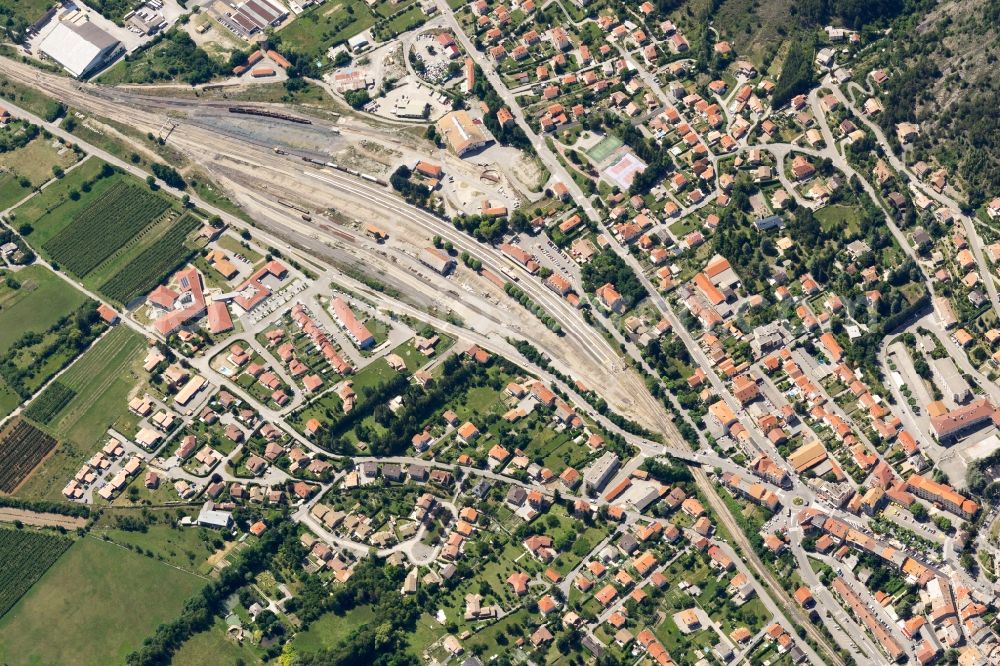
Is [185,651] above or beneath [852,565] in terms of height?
above

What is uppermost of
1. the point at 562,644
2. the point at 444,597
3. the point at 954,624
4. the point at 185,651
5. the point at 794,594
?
the point at 185,651

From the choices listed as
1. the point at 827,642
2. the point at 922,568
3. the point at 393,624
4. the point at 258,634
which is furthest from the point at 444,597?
the point at 922,568

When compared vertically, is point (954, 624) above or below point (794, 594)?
below

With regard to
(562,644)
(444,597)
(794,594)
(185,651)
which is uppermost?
(185,651)

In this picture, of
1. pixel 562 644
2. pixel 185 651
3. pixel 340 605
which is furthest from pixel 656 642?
pixel 185 651

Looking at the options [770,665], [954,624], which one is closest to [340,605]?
[770,665]

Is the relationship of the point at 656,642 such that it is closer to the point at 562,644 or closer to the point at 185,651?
the point at 562,644

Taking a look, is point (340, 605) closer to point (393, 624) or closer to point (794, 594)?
point (393, 624)
